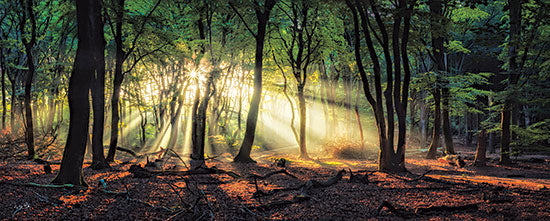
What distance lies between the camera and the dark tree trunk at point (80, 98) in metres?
5.35

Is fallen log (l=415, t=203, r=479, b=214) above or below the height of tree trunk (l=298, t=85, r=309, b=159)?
below

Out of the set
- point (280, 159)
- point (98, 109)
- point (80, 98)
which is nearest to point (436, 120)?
point (280, 159)

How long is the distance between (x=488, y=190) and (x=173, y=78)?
23309mm

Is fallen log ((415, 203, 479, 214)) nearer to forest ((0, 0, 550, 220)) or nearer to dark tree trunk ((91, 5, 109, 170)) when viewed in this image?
forest ((0, 0, 550, 220))

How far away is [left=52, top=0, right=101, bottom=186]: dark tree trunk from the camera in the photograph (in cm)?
535

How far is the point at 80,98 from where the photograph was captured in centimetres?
536

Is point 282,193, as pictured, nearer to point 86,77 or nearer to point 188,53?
point 86,77

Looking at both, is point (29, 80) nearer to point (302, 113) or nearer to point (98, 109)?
point (98, 109)

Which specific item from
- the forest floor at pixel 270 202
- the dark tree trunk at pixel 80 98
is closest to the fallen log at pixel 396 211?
the forest floor at pixel 270 202

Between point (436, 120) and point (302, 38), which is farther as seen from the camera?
point (302, 38)

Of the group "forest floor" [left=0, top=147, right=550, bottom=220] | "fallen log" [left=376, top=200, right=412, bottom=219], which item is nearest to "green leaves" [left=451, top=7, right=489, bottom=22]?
"forest floor" [left=0, top=147, right=550, bottom=220]

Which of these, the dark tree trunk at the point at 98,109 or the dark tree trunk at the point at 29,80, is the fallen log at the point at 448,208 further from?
the dark tree trunk at the point at 29,80

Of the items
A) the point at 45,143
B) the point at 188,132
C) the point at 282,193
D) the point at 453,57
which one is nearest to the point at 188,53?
the point at 45,143

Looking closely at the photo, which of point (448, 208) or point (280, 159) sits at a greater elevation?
point (448, 208)
